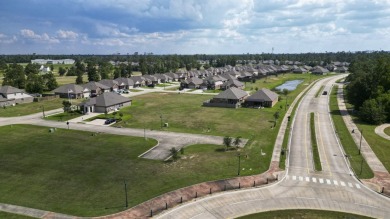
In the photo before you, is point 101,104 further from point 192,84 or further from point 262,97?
point 192,84

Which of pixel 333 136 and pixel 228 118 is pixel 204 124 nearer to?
pixel 228 118

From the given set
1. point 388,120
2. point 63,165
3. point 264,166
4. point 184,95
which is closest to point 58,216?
point 63,165

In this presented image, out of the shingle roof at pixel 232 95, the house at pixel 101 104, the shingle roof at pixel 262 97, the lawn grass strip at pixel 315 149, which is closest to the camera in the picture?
the lawn grass strip at pixel 315 149

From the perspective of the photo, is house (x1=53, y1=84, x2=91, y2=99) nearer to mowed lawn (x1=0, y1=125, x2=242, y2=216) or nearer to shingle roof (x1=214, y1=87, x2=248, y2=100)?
mowed lawn (x1=0, y1=125, x2=242, y2=216)

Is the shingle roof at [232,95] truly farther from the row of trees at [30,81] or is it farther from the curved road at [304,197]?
the row of trees at [30,81]

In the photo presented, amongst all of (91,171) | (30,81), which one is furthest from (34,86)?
(91,171)

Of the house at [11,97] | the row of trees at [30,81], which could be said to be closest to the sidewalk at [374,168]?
the house at [11,97]
